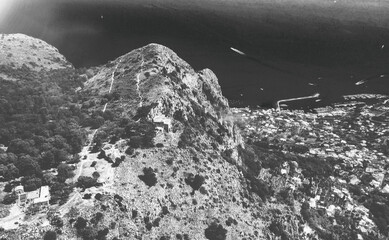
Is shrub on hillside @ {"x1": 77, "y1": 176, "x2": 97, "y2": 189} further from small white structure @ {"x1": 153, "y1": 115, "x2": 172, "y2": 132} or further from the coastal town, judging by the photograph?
the coastal town

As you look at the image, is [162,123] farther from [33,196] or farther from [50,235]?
[50,235]

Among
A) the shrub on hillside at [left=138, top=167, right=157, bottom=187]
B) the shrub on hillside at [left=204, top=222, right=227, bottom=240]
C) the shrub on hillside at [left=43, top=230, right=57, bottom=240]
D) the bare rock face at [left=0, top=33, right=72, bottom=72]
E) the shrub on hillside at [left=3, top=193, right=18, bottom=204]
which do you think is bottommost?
the shrub on hillside at [left=204, top=222, right=227, bottom=240]

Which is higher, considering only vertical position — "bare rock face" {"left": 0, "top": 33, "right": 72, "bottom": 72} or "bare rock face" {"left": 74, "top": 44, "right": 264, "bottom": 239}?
"bare rock face" {"left": 0, "top": 33, "right": 72, "bottom": 72}

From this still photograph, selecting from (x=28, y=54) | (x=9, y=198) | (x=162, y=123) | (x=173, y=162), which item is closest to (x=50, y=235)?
(x=9, y=198)

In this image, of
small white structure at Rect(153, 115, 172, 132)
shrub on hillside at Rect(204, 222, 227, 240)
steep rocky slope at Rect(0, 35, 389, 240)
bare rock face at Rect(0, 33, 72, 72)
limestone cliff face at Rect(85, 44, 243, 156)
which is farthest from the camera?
bare rock face at Rect(0, 33, 72, 72)

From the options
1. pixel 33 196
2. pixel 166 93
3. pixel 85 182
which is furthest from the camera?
pixel 166 93

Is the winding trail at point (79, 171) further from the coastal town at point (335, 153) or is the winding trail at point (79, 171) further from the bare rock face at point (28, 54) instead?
the coastal town at point (335, 153)

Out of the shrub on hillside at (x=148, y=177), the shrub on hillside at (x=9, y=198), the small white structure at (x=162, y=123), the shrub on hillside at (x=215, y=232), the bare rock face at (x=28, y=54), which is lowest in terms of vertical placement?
the shrub on hillside at (x=215, y=232)

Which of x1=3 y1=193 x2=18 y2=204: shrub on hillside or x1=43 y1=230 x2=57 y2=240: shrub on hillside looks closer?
x1=43 y1=230 x2=57 y2=240: shrub on hillside

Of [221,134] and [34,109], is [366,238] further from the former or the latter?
[34,109]

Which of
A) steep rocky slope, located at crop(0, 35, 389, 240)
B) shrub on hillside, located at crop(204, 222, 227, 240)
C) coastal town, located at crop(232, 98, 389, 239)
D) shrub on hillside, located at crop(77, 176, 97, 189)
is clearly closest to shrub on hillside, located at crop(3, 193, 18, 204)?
steep rocky slope, located at crop(0, 35, 389, 240)

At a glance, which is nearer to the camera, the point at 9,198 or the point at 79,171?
the point at 9,198

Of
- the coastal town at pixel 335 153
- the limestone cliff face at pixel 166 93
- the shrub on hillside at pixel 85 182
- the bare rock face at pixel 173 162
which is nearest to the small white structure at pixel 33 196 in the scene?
the shrub on hillside at pixel 85 182
